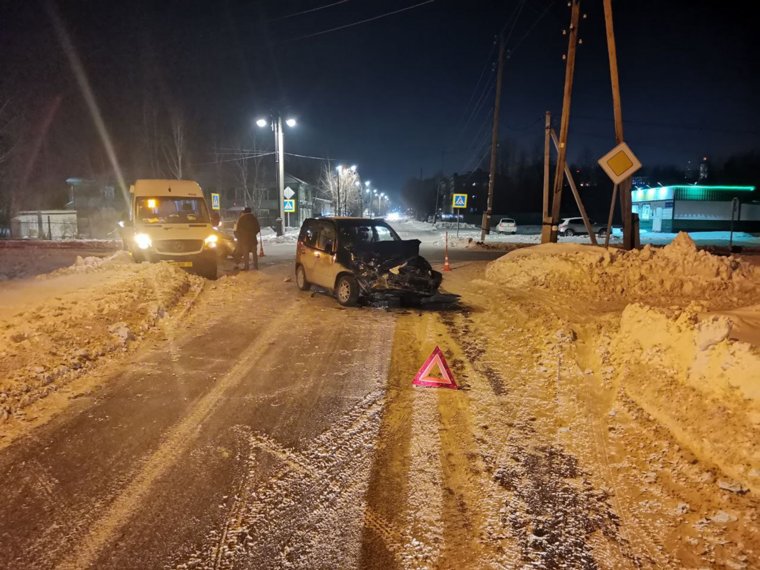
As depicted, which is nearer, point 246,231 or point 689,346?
point 689,346

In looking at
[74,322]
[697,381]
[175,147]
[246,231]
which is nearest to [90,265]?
[246,231]

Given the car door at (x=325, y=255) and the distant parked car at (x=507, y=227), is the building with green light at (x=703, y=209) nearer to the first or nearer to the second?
the distant parked car at (x=507, y=227)

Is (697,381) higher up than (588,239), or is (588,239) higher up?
(588,239)

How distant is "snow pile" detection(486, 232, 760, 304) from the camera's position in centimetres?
1018

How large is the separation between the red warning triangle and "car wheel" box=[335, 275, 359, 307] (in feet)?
15.1

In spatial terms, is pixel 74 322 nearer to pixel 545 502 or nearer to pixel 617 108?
pixel 545 502

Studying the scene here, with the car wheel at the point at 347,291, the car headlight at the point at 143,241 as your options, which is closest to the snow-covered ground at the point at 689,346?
the car wheel at the point at 347,291

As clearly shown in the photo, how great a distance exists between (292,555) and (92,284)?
31.6ft

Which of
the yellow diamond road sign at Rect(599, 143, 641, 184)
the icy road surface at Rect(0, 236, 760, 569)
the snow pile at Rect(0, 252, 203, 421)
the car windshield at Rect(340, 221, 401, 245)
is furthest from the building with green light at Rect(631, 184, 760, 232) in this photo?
the snow pile at Rect(0, 252, 203, 421)

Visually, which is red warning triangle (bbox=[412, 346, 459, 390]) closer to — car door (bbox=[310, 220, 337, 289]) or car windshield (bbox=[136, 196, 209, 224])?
car door (bbox=[310, 220, 337, 289])

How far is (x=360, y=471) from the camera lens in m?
4.21

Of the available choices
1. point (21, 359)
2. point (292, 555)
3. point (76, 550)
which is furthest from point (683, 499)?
point (21, 359)

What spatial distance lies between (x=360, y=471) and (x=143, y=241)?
11.7 meters

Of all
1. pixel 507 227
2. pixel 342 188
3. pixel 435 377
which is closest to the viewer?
pixel 435 377
